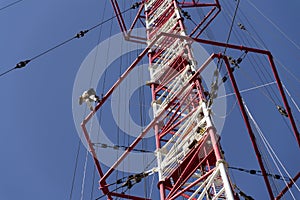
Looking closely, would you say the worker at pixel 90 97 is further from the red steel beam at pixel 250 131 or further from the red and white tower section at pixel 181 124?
the red steel beam at pixel 250 131

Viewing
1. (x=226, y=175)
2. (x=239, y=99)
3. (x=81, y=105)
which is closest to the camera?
(x=226, y=175)

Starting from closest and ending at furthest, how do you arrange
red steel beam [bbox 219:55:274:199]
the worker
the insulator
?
red steel beam [bbox 219:55:274:199] → the worker → the insulator

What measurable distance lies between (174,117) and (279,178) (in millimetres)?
Result: 3906

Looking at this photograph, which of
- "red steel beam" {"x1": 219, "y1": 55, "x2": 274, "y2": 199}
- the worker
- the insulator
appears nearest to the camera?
"red steel beam" {"x1": 219, "y1": 55, "x2": 274, "y2": 199}

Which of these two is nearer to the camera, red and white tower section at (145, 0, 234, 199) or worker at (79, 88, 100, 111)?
red and white tower section at (145, 0, 234, 199)

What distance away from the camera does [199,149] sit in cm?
1306

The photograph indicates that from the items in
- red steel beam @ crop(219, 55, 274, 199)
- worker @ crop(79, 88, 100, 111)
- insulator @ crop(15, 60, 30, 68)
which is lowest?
red steel beam @ crop(219, 55, 274, 199)

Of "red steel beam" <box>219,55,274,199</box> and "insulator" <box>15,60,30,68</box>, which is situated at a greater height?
"insulator" <box>15,60,30,68</box>

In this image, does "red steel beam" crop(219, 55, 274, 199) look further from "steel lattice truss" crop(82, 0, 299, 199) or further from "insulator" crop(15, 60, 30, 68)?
"insulator" crop(15, 60, 30, 68)

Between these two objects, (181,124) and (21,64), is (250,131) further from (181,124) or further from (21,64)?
(21,64)

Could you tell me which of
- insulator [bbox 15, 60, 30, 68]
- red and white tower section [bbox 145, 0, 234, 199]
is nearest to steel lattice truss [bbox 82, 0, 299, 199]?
red and white tower section [bbox 145, 0, 234, 199]

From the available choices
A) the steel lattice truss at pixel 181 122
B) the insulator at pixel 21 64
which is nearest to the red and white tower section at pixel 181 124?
the steel lattice truss at pixel 181 122

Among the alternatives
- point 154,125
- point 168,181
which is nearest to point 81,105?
point 154,125

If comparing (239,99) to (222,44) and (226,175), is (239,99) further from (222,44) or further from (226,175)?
(222,44)
